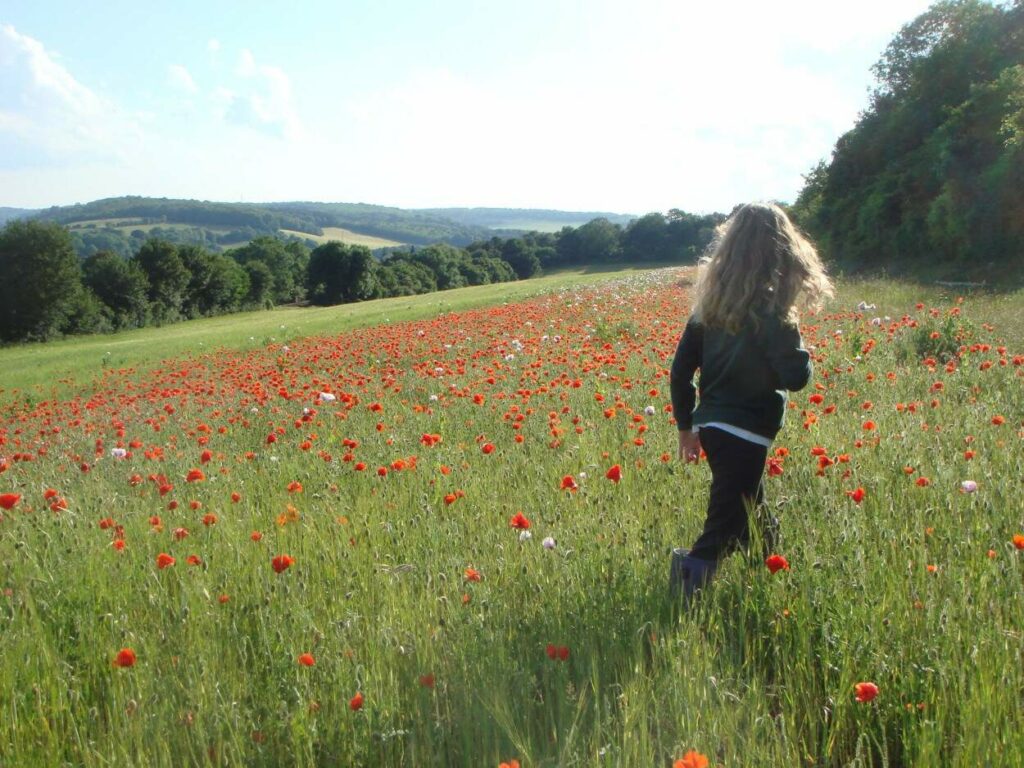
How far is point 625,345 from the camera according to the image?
1016 centimetres

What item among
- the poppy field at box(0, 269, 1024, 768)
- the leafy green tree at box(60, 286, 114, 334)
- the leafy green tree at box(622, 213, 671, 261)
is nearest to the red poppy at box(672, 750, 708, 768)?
the poppy field at box(0, 269, 1024, 768)

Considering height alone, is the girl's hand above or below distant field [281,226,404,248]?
below

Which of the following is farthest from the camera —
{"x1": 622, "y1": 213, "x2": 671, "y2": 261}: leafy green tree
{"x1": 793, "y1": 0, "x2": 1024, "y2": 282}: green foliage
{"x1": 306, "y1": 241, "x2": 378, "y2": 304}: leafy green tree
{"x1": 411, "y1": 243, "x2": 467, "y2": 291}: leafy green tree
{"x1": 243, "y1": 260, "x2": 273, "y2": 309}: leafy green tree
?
{"x1": 411, "y1": 243, "x2": 467, "y2": 291}: leafy green tree

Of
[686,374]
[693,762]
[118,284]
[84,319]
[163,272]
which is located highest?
[686,374]

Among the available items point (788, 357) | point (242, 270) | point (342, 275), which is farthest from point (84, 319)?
point (788, 357)

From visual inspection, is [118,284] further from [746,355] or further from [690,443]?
[746,355]

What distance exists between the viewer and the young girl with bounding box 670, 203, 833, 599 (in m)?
3.09

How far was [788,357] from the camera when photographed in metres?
3.08

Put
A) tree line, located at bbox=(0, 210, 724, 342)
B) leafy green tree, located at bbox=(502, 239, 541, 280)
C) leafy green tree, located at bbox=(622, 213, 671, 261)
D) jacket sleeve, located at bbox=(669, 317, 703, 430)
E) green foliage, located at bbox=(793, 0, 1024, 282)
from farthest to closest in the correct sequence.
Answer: leafy green tree, located at bbox=(502, 239, 541, 280)
leafy green tree, located at bbox=(622, 213, 671, 261)
tree line, located at bbox=(0, 210, 724, 342)
green foliage, located at bbox=(793, 0, 1024, 282)
jacket sleeve, located at bbox=(669, 317, 703, 430)

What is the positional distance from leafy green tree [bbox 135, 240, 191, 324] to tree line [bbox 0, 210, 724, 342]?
0.07 meters

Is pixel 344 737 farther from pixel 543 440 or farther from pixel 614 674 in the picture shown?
pixel 543 440

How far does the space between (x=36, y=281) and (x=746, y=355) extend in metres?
52.0

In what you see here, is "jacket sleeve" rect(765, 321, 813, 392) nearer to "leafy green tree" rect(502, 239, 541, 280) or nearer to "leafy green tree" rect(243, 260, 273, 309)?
"leafy green tree" rect(243, 260, 273, 309)

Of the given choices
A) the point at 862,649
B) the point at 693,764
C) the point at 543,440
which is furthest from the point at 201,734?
the point at 543,440
